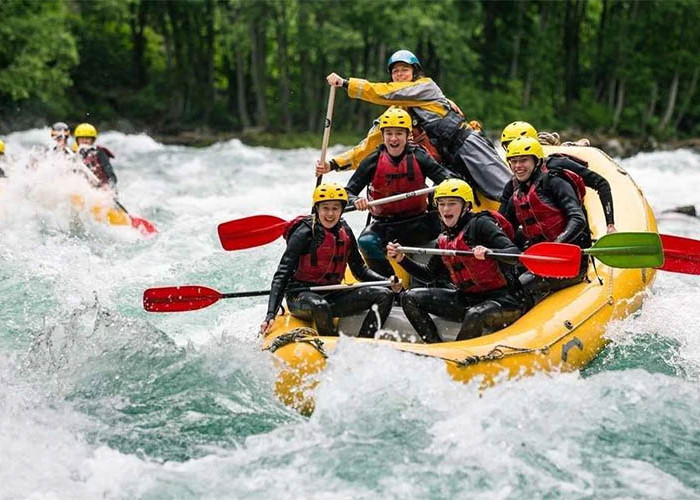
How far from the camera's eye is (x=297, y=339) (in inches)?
217

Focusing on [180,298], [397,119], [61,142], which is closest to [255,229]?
[180,298]

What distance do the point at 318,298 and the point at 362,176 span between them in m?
1.11

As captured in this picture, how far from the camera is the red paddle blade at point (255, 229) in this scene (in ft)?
22.5

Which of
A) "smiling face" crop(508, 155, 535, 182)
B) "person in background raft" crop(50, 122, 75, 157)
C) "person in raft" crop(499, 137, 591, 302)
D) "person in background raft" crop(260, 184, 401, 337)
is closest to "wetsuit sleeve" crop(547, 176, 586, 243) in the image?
"person in raft" crop(499, 137, 591, 302)

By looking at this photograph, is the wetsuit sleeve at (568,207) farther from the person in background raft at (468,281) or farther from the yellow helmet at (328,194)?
the yellow helmet at (328,194)

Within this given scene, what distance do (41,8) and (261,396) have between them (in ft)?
68.1

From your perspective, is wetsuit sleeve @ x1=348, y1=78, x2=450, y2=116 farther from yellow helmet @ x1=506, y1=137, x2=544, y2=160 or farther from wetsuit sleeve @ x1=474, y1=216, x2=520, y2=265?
wetsuit sleeve @ x1=474, y1=216, x2=520, y2=265

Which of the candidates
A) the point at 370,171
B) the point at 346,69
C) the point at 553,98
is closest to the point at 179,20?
the point at 346,69

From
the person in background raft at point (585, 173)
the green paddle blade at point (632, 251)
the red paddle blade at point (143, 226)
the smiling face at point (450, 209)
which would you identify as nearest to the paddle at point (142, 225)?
the red paddle blade at point (143, 226)

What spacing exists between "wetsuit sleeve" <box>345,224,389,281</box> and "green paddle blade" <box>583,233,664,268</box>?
1341 millimetres

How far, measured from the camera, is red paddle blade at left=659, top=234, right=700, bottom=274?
6664 mm

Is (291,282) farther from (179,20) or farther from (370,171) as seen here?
(179,20)

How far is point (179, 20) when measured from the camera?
96.2ft

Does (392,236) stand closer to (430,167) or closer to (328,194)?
(430,167)
